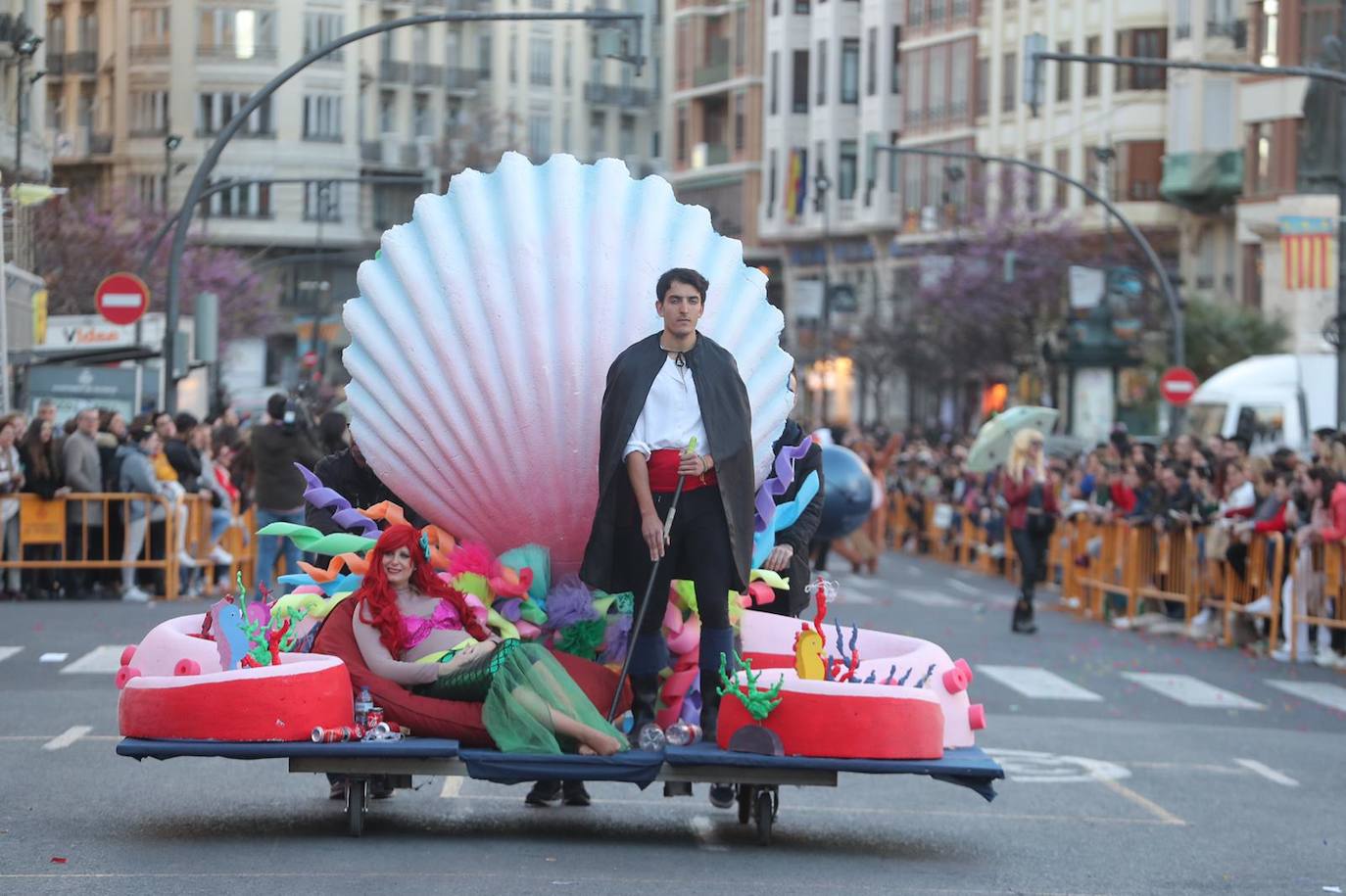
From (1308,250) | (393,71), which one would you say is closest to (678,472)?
(1308,250)

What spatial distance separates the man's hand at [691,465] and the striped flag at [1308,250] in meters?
22.5

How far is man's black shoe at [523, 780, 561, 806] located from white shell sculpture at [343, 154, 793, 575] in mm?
1176

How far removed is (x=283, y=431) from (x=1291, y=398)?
75.8ft

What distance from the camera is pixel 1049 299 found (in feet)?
218

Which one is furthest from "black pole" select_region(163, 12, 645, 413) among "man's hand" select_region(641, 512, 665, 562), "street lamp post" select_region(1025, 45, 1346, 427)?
"man's hand" select_region(641, 512, 665, 562)

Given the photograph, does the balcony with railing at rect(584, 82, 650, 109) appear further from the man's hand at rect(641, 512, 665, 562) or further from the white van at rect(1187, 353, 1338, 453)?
the man's hand at rect(641, 512, 665, 562)

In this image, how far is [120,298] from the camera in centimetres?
3092

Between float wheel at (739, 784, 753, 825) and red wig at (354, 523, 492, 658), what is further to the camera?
float wheel at (739, 784, 753, 825)

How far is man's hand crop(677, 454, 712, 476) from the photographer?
10.0 metres

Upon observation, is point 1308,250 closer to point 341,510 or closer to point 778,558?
point 778,558


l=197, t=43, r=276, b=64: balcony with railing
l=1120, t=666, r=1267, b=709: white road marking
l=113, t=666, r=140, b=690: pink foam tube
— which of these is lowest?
l=1120, t=666, r=1267, b=709: white road marking

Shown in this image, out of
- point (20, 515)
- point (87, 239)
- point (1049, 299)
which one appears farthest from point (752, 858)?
point (1049, 299)

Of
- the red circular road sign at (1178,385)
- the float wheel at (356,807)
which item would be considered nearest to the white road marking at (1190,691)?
the float wheel at (356,807)

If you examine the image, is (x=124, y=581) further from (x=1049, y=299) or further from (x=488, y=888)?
(x=1049, y=299)
